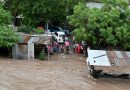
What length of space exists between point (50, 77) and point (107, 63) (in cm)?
377

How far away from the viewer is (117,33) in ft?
99.8

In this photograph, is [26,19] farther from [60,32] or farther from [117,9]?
[117,9]

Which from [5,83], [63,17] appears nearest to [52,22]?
[63,17]

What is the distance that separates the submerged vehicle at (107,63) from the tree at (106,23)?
4.46 meters

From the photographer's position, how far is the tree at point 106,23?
3059cm

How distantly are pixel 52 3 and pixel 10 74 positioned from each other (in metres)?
12.3

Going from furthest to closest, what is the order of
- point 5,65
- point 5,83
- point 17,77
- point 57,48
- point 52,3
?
point 52,3 < point 57,48 < point 5,65 < point 17,77 < point 5,83

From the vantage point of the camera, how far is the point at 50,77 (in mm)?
24562

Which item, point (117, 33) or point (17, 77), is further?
point (117, 33)

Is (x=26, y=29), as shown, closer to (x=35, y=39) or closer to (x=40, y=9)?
(x=40, y=9)

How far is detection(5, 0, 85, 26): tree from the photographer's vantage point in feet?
116

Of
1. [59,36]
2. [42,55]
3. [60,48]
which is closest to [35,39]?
[42,55]

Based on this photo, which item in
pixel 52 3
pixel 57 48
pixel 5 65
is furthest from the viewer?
pixel 52 3

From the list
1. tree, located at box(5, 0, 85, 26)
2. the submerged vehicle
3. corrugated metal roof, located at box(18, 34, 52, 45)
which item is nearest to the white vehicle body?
tree, located at box(5, 0, 85, 26)
